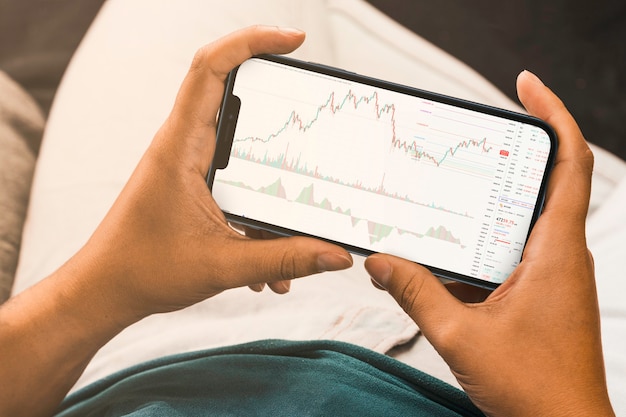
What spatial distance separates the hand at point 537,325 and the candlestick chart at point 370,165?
40 millimetres

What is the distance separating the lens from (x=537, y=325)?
0.47 meters

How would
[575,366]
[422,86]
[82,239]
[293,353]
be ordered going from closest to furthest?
[575,366] < [293,353] < [82,239] < [422,86]

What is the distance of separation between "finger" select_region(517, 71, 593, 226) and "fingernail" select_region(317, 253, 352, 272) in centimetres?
18

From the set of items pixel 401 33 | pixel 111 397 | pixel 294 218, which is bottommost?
pixel 111 397

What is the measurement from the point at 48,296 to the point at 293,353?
0.24 meters

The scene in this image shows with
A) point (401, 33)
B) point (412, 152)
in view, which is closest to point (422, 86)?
point (401, 33)

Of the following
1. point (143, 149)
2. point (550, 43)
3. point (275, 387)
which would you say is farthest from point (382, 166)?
point (550, 43)

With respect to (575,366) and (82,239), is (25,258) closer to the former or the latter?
(82,239)

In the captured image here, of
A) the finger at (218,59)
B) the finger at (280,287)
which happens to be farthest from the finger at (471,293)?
the finger at (218,59)

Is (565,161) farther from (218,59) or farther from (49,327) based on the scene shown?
(49,327)

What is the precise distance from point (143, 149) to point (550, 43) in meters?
0.84

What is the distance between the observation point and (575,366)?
0.46 m

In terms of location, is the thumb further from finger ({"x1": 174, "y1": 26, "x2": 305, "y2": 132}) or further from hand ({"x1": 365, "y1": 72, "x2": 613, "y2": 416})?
finger ({"x1": 174, "y1": 26, "x2": 305, "y2": 132})

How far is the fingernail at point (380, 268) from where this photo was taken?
0.50m
